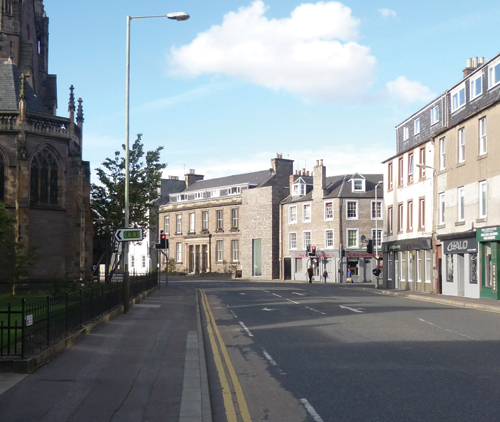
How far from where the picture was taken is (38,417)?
7484mm

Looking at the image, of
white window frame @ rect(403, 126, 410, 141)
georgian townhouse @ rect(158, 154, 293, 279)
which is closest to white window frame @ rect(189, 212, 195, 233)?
georgian townhouse @ rect(158, 154, 293, 279)

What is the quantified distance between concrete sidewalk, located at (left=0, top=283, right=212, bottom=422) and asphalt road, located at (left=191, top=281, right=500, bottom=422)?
0.47 m

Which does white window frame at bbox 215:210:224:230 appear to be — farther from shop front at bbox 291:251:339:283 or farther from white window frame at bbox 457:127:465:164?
white window frame at bbox 457:127:465:164

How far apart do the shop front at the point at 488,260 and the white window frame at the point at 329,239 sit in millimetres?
35581

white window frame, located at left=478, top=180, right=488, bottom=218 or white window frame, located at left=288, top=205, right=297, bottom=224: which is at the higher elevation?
white window frame, located at left=288, top=205, right=297, bottom=224

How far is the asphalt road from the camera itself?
7.84 metres

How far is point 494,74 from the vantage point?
3127 cm

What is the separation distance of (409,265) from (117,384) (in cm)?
3656

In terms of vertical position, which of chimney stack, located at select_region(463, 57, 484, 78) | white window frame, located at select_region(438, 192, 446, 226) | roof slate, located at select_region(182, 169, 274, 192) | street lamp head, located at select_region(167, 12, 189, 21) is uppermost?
chimney stack, located at select_region(463, 57, 484, 78)

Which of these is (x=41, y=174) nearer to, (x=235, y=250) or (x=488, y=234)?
(x=488, y=234)

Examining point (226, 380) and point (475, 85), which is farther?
point (475, 85)

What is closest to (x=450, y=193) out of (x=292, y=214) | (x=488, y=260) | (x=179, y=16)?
(x=488, y=260)

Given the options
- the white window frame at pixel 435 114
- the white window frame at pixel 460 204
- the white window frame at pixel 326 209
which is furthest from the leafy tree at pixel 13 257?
the white window frame at pixel 326 209

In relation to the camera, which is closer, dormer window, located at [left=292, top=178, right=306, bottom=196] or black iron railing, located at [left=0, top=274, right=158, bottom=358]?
black iron railing, located at [left=0, top=274, right=158, bottom=358]
